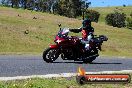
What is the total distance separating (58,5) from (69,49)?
11459 centimetres

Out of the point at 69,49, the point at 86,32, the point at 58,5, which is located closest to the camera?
the point at 69,49

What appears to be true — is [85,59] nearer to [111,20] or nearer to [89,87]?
[89,87]

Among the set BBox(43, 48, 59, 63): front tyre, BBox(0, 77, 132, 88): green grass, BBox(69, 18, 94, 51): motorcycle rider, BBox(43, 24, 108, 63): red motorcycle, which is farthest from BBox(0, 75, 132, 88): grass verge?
BBox(69, 18, 94, 51): motorcycle rider

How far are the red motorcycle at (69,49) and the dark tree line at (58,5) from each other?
359ft

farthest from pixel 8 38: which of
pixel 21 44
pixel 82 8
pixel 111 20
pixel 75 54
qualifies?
pixel 111 20

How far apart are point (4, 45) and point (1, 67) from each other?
26.4m

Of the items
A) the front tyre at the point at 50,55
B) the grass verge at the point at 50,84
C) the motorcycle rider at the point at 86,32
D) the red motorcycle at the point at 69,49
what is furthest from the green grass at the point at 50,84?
the motorcycle rider at the point at 86,32

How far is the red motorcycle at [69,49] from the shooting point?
1647 cm

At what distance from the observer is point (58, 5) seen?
131m

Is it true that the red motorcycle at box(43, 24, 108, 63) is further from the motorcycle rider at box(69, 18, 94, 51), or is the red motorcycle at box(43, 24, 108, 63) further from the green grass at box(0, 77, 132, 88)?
the green grass at box(0, 77, 132, 88)

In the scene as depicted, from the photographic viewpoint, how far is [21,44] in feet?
136

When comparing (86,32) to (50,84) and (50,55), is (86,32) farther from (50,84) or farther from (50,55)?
(50,84)

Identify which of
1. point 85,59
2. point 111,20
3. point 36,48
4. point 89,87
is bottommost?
point 111,20

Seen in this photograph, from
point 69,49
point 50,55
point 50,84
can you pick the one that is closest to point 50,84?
point 50,84
